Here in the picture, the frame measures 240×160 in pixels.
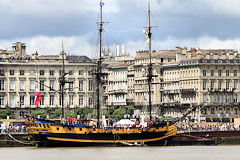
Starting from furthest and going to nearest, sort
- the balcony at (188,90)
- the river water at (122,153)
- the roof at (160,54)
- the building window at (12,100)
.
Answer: the roof at (160,54) < the balcony at (188,90) < the building window at (12,100) < the river water at (122,153)

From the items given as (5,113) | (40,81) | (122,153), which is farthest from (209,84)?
(122,153)

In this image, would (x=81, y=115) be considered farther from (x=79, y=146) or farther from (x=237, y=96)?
(x=79, y=146)

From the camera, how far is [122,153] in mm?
96812

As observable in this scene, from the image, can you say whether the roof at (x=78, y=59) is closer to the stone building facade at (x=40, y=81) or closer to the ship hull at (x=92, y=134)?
the stone building facade at (x=40, y=81)

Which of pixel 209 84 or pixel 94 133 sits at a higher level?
pixel 209 84

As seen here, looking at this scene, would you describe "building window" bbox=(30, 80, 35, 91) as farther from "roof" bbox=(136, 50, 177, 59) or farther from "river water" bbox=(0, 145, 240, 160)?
"river water" bbox=(0, 145, 240, 160)

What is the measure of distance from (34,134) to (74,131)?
369 centimetres

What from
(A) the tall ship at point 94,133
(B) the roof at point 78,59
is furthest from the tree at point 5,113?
(A) the tall ship at point 94,133

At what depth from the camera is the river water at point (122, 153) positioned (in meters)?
91.8

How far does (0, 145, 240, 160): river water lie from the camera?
9175cm

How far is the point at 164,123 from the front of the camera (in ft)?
362

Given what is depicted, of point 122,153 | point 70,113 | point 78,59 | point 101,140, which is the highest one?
point 78,59

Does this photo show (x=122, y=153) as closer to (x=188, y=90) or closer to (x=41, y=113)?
(x=41, y=113)

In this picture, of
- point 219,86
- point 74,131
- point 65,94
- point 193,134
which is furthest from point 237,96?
point 74,131
